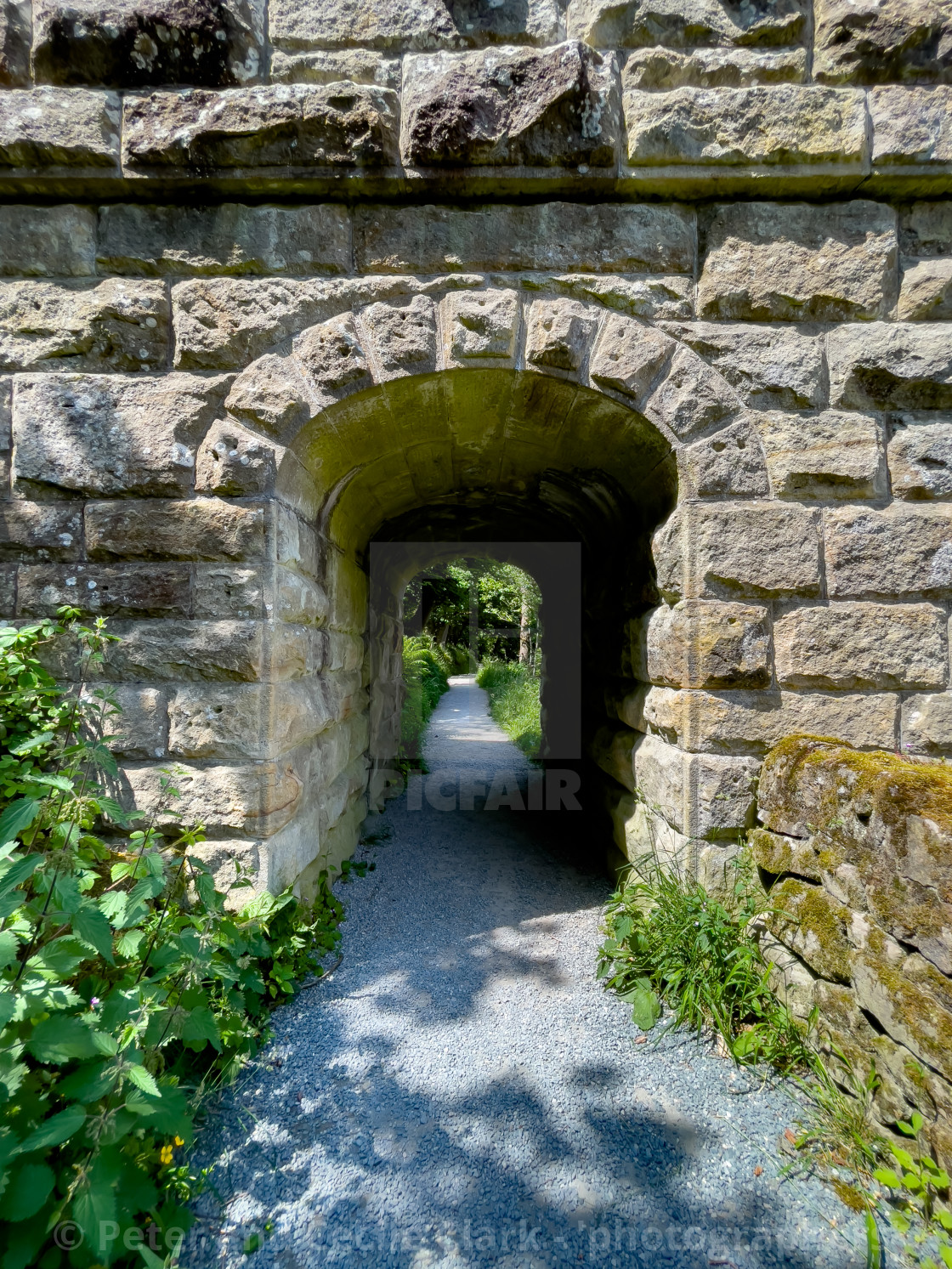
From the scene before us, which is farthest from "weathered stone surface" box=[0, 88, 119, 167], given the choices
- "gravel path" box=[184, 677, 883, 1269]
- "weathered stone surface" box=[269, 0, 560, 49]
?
"gravel path" box=[184, 677, 883, 1269]

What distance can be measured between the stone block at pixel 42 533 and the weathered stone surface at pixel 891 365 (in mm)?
2808

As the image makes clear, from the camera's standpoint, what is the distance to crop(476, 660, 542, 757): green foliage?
771 cm

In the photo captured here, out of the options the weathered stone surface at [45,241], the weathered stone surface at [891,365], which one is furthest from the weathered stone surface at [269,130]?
the weathered stone surface at [891,365]

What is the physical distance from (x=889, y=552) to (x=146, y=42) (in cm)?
323

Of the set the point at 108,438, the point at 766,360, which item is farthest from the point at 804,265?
the point at 108,438

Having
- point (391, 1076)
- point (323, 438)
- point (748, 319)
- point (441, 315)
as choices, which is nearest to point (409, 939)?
point (391, 1076)

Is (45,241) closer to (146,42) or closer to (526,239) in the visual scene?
(146,42)

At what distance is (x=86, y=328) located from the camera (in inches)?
85.3

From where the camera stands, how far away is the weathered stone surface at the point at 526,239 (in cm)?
220

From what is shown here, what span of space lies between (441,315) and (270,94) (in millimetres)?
959

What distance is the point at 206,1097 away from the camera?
1.63 m

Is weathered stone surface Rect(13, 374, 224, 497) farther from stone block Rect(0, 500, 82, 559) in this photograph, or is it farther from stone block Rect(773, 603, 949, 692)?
stone block Rect(773, 603, 949, 692)

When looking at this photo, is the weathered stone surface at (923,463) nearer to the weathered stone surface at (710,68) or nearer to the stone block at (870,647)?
the stone block at (870,647)

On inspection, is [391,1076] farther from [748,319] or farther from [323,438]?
[748,319]
